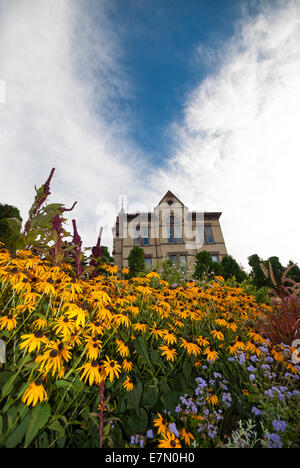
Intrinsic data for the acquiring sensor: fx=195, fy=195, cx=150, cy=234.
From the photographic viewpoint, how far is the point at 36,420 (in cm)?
130

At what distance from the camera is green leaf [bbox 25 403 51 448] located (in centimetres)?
125

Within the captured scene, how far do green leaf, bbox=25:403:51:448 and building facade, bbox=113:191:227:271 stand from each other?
1966 cm

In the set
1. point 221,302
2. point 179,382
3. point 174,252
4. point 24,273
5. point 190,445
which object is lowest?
point 190,445

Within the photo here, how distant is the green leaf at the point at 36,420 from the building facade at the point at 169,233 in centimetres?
1966

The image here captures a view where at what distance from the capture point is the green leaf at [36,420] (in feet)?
4.09

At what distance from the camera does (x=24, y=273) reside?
2.15 metres

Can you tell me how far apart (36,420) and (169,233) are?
69.5ft

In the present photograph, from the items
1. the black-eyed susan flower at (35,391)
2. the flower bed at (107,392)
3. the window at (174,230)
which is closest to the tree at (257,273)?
the window at (174,230)

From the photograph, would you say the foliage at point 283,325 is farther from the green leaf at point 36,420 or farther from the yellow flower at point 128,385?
the green leaf at point 36,420

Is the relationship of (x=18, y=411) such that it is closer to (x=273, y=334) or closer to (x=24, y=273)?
(x=24, y=273)

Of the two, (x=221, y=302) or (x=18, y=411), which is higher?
(x=221, y=302)

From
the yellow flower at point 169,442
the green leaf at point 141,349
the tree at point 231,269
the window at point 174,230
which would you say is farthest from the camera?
the window at point 174,230
